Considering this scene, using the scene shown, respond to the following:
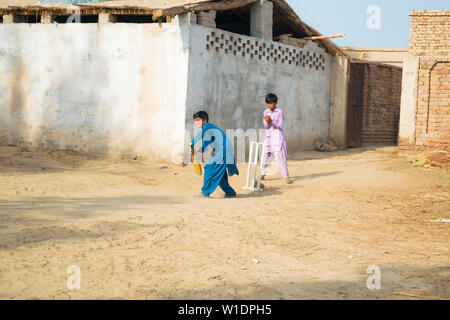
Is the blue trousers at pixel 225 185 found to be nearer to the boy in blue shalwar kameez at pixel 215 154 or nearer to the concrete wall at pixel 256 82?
the boy in blue shalwar kameez at pixel 215 154

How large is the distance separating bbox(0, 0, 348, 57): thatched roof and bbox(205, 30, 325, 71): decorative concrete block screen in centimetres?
62

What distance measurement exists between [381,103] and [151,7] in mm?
9123

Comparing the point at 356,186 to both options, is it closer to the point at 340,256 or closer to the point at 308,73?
the point at 340,256

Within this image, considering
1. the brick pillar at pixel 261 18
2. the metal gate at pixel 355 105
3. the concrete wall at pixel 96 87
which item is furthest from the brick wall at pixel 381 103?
the concrete wall at pixel 96 87

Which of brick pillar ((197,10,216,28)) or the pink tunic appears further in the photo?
brick pillar ((197,10,216,28))

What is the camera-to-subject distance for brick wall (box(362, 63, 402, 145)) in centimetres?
1508

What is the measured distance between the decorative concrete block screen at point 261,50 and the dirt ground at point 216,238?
11.7 feet

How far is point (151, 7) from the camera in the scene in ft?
30.8

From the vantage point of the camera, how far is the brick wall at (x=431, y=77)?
10648mm

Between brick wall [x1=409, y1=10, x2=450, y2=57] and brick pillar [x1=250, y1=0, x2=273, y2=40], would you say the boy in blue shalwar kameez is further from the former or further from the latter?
brick wall [x1=409, y1=10, x2=450, y2=57]

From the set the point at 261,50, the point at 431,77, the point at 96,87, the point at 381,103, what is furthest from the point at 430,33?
the point at 96,87

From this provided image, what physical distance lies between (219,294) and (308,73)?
35.0 feet

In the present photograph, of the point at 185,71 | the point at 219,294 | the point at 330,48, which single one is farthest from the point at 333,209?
the point at 330,48

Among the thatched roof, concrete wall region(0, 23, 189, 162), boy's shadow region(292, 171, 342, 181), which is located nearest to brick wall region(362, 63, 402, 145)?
the thatched roof
